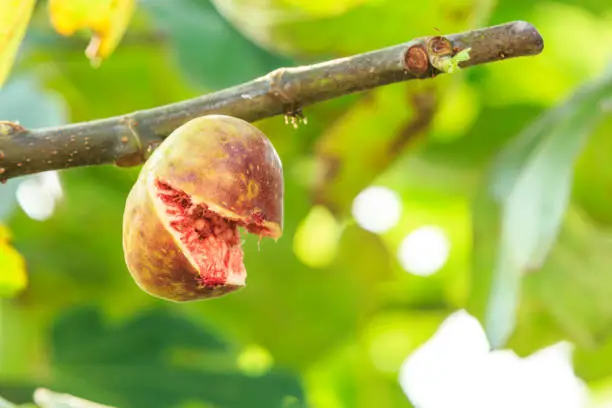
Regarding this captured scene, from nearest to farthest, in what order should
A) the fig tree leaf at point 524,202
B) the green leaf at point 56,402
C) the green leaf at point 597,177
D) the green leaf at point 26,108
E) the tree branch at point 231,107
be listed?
1. the tree branch at point 231,107
2. the green leaf at point 56,402
3. the fig tree leaf at point 524,202
4. the green leaf at point 26,108
5. the green leaf at point 597,177

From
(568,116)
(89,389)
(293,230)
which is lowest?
(89,389)

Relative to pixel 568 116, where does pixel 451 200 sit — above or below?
below

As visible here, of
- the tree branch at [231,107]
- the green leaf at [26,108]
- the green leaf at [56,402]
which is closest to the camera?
the tree branch at [231,107]

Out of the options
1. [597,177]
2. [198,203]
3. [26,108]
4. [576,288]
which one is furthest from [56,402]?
[597,177]

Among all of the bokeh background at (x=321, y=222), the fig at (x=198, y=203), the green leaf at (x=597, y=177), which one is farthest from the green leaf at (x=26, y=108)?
the green leaf at (x=597, y=177)

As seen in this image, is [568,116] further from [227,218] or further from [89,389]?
[89,389]

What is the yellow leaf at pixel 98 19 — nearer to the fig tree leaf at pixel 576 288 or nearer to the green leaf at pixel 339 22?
the green leaf at pixel 339 22

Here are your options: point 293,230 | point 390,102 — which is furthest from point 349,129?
point 293,230

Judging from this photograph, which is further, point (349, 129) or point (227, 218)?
point (349, 129)

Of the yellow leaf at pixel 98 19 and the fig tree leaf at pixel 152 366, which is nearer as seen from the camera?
the yellow leaf at pixel 98 19
